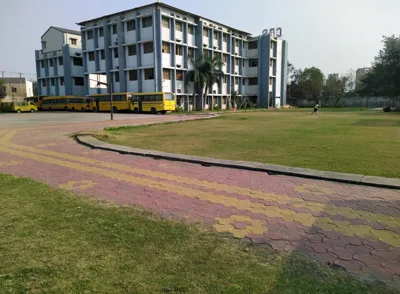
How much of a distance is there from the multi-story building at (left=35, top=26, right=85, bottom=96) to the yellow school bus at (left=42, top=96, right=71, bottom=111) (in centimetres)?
276

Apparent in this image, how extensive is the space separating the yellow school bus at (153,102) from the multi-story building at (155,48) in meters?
2.78

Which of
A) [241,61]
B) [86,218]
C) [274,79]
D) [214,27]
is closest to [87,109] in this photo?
[214,27]

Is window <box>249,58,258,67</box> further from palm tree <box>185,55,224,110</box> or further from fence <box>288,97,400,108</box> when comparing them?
fence <box>288,97,400,108</box>

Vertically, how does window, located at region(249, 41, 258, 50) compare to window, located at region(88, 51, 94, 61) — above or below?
above

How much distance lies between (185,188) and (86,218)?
1699 millimetres

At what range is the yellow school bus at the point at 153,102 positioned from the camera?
32.8 meters

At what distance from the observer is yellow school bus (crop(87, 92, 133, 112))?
35.3 meters

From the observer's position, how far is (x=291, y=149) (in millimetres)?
8562

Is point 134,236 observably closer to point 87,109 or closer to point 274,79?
point 87,109

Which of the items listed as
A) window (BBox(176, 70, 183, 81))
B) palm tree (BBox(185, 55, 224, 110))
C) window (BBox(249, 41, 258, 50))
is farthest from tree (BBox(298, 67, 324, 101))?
window (BBox(176, 70, 183, 81))

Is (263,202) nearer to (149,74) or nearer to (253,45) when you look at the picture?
(149,74)

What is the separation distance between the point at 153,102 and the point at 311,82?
43220mm

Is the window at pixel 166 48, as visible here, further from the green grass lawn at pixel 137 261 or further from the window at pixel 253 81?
the green grass lawn at pixel 137 261

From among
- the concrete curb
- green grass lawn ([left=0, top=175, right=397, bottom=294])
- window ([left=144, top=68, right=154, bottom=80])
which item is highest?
window ([left=144, top=68, right=154, bottom=80])
